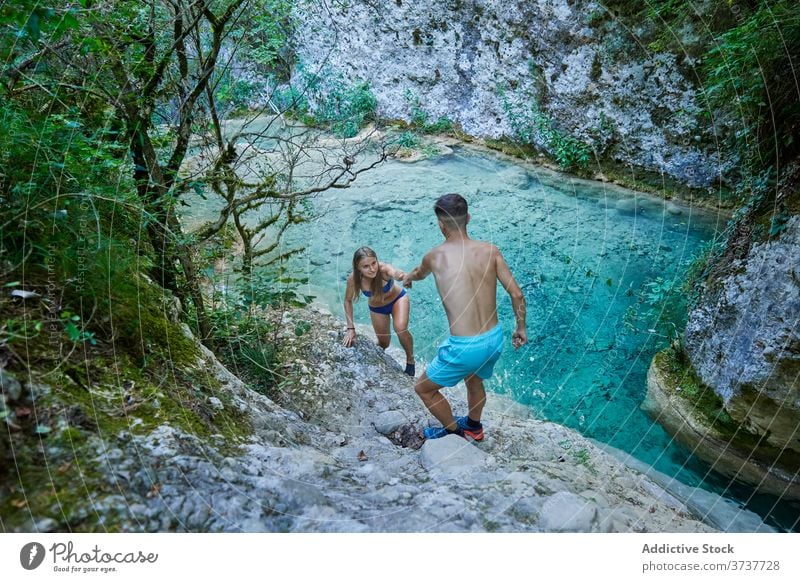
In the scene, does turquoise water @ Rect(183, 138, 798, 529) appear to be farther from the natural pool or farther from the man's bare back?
the man's bare back

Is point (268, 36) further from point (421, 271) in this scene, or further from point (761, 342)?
point (761, 342)

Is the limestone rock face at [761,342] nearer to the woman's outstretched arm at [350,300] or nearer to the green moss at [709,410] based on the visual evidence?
the green moss at [709,410]

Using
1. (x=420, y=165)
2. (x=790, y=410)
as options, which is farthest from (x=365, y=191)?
(x=790, y=410)

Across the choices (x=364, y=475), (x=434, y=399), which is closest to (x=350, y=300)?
(x=434, y=399)

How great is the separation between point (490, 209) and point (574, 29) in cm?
330

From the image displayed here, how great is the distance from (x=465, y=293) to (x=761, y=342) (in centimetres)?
186

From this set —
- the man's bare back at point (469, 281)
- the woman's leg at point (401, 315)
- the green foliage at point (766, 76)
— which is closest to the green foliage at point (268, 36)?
the woman's leg at point (401, 315)

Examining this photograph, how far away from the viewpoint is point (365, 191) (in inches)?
154

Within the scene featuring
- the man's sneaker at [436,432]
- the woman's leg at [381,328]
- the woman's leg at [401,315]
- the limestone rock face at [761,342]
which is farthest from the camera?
the woman's leg at [381,328]

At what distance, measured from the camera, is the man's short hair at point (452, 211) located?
2053 millimetres

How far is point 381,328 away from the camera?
122 inches

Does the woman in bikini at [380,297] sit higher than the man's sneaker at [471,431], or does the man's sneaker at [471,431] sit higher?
the woman in bikini at [380,297]

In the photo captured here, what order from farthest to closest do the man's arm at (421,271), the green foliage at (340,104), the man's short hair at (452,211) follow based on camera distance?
the green foliage at (340,104) < the man's arm at (421,271) < the man's short hair at (452,211)

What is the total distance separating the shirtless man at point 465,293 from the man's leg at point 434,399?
0.04 metres
